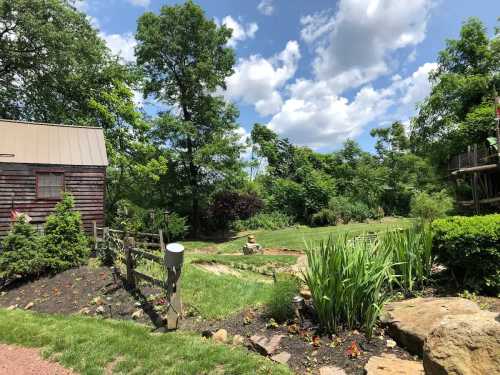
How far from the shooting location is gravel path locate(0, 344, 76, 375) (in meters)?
4.18

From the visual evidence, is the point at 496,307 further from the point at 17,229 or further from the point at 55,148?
the point at 55,148

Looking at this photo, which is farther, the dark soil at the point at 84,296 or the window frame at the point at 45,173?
the window frame at the point at 45,173

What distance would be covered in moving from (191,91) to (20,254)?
15.5 meters

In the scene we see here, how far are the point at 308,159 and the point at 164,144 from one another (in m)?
15.8

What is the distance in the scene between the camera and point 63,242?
9703 millimetres

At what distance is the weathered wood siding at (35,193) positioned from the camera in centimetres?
1335

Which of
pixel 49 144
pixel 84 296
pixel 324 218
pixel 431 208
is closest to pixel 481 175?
pixel 431 208

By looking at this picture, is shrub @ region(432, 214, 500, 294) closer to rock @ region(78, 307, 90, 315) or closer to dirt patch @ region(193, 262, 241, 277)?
dirt patch @ region(193, 262, 241, 277)

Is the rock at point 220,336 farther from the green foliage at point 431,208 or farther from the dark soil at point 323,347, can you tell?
the green foliage at point 431,208

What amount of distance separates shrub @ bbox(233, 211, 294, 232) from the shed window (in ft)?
37.9

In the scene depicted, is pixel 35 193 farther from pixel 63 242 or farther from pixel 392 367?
pixel 392 367

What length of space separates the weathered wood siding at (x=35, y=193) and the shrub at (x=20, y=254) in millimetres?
4467

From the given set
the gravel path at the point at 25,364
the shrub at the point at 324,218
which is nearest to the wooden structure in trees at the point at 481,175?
the shrub at the point at 324,218

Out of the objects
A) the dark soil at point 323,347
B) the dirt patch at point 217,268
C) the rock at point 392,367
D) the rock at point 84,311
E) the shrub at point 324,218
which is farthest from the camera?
the shrub at point 324,218
